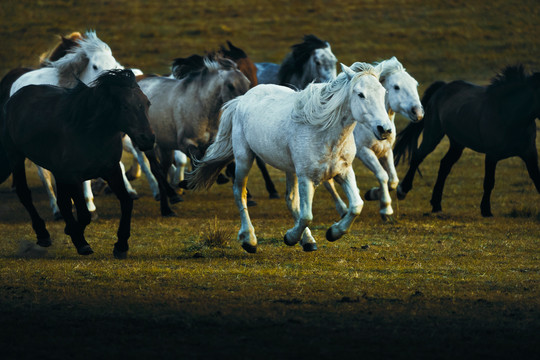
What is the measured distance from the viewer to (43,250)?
26.8ft

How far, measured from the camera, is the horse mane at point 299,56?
12.7 m

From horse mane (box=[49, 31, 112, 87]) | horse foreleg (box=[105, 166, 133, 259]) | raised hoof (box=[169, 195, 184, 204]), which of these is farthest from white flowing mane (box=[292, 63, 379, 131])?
raised hoof (box=[169, 195, 184, 204])

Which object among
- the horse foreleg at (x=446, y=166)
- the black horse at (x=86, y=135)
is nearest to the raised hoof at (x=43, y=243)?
the black horse at (x=86, y=135)

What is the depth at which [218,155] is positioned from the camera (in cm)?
856

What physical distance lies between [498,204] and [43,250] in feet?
22.6

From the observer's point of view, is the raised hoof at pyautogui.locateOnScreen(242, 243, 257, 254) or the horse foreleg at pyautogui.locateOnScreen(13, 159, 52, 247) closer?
the raised hoof at pyautogui.locateOnScreen(242, 243, 257, 254)

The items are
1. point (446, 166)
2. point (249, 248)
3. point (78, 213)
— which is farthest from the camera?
point (446, 166)

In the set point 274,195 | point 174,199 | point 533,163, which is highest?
point 533,163

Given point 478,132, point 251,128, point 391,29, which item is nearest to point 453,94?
point 478,132

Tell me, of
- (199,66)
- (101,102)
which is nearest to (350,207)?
(101,102)

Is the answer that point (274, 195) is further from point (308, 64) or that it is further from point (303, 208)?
point (303, 208)

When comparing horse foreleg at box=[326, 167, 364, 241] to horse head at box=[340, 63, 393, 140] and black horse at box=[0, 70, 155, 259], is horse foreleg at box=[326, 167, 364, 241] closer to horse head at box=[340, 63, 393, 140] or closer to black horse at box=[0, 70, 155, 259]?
horse head at box=[340, 63, 393, 140]

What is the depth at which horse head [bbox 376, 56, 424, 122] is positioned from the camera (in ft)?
31.9

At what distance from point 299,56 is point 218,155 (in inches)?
185
